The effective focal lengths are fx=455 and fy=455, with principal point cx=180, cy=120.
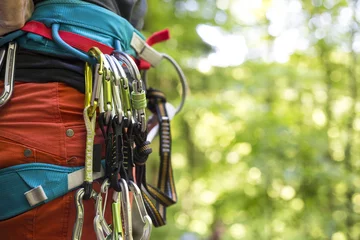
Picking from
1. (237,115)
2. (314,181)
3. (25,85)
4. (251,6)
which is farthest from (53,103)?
(251,6)

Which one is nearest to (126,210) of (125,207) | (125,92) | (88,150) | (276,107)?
(125,207)

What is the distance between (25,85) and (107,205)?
0.99ft

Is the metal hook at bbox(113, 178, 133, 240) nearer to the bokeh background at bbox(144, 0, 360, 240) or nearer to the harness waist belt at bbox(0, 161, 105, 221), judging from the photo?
the harness waist belt at bbox(0, 161, 105, 221)

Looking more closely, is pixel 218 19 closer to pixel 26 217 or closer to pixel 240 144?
pixel 240 144

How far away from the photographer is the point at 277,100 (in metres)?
3.81

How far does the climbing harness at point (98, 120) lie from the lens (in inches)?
34.9

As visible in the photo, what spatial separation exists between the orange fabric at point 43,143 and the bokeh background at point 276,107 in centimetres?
214

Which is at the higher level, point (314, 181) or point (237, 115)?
point (237, 115)

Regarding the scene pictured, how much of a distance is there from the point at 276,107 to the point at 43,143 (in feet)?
9.86

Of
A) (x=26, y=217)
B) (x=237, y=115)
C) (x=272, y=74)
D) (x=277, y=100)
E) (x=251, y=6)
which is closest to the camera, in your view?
(x=26, y=217)

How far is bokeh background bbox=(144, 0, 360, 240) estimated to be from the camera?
10.3 ft

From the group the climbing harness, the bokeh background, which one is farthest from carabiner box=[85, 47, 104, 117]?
the bokeh background

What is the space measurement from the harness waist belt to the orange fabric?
13 mm

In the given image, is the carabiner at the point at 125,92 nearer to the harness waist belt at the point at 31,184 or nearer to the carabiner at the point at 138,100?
the carabiner at the point at 138,100
